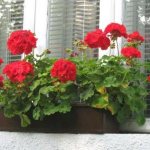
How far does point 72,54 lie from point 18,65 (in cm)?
41

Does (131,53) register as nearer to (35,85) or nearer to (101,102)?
(101,102)

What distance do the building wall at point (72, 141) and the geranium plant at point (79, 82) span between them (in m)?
0.11

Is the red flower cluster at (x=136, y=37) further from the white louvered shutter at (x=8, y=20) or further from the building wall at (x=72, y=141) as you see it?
the white louvered shutter at (x=8, y=20)

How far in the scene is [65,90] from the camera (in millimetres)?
3031

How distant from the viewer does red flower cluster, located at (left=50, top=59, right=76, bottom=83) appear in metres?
2.92

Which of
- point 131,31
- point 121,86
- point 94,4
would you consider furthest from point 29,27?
point 121,86

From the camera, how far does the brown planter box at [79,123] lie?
3.02 metres

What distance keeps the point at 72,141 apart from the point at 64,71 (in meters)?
0.39

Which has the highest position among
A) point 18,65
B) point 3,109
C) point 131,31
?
point 131,31

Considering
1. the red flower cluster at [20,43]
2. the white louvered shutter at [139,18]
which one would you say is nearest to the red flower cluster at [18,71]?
the red flower cluster at [20,43]

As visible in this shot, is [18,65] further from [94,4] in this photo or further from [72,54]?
[94,4]

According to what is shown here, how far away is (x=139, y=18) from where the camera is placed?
3.41 m

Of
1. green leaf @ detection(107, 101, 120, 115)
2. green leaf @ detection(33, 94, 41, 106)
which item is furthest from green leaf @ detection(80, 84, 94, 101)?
green leaf @ detection(33, 94, 41, 106)

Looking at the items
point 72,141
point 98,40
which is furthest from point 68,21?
point 72,141
